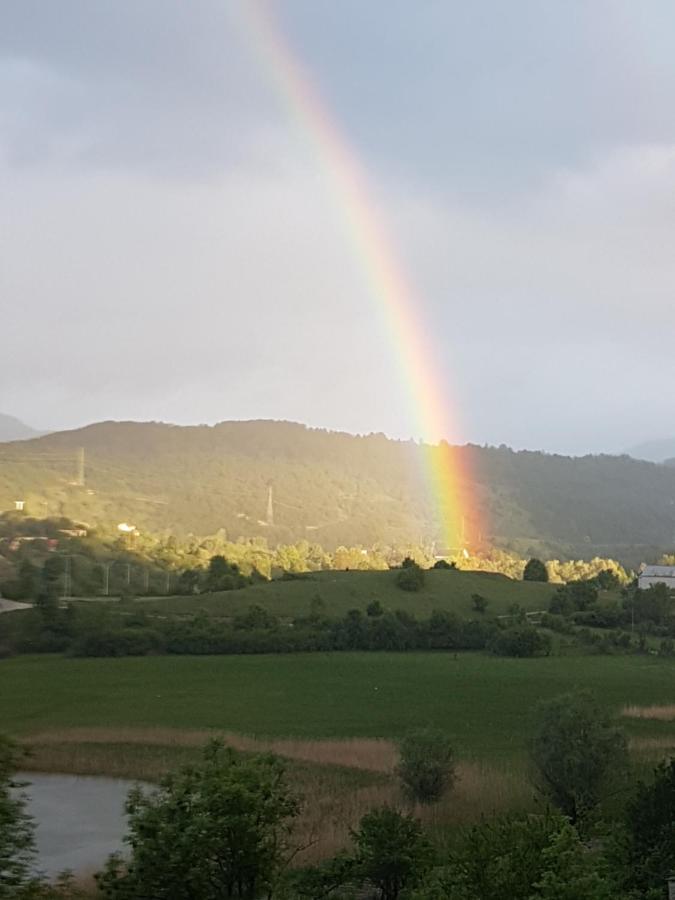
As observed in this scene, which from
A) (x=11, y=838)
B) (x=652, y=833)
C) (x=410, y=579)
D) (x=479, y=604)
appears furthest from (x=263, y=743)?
(x=410, y=579)

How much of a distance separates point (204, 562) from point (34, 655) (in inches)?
1743

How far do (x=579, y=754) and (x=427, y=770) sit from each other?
18.7 feet

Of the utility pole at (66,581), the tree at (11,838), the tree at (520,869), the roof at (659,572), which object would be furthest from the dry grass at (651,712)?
the roof at (659,572)

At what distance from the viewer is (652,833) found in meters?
14.4

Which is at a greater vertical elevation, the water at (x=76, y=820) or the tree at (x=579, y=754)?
the tree at (x=579, y=754)

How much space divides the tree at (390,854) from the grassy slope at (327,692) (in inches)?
777

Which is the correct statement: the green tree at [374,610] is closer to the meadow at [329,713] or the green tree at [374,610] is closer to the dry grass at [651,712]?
the meadow at [329,713]

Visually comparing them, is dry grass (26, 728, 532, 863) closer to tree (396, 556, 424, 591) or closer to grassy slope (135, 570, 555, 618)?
grassy slope (135, 570, 555, 618)

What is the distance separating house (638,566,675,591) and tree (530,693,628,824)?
9380 centimetres

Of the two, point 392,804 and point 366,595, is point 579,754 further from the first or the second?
point 366,595

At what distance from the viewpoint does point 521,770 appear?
3052 cm

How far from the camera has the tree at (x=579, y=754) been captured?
21719 millimetres

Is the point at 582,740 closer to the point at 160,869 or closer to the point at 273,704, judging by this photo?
the point at 160,869

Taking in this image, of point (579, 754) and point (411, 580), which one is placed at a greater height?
point (411, 580)
